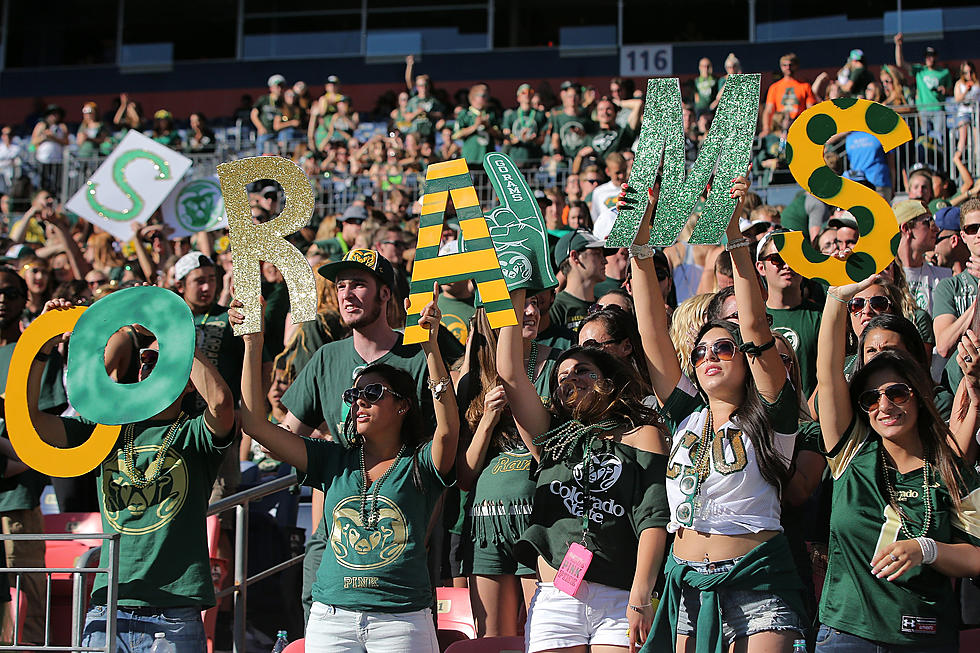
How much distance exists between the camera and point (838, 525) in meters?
3.81

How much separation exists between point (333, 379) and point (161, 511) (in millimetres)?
918

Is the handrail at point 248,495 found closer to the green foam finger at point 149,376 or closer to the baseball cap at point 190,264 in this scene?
the green foam finger at point 149,376

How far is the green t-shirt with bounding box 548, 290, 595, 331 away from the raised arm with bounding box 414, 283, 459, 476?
5.85 ft

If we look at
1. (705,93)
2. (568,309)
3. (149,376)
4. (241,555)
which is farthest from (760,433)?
(705,93)

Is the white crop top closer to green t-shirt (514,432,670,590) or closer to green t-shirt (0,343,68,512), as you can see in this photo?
green t-shirt (514,432,670,590)

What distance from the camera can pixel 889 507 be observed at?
147 inches

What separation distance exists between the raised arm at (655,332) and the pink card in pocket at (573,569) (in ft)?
2.16

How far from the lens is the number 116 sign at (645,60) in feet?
63.4

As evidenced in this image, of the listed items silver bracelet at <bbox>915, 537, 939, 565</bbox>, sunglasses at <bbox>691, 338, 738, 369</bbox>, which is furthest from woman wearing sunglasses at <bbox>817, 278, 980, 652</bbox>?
sunglasses at <bbox>691, 338, 738, 369</bbox>

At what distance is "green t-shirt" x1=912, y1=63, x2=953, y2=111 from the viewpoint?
40.0ft

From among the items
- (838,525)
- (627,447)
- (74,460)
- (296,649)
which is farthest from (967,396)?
(74,460)

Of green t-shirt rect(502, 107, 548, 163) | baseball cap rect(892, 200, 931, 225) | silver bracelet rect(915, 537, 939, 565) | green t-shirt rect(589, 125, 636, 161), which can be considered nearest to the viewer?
silver bracelet rect(915, 537, 939, 565)

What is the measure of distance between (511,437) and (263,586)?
84.9 inches

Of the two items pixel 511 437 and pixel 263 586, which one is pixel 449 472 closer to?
pixel 511 437
